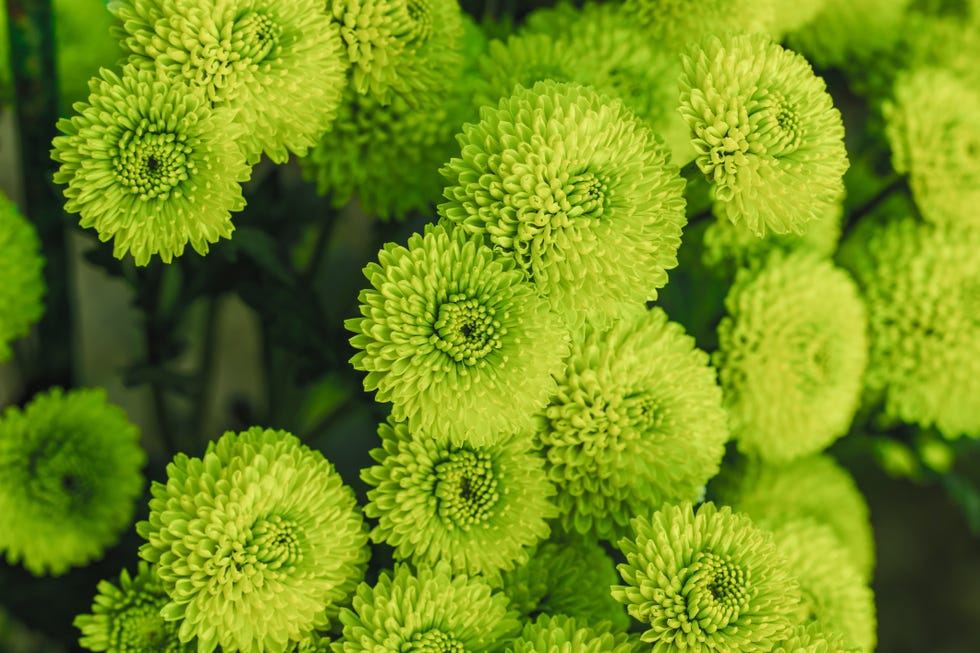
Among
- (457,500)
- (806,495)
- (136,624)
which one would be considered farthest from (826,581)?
(136,624)

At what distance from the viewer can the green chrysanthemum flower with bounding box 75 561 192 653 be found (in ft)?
1.36

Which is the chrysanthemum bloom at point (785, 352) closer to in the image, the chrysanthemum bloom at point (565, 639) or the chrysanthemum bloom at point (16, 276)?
the chrysanthemum bloom at point (565, 639)

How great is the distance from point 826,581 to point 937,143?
287 mm

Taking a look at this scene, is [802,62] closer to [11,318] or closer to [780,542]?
[780,542]

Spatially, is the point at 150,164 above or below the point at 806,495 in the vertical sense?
above

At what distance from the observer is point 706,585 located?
39 centimetres

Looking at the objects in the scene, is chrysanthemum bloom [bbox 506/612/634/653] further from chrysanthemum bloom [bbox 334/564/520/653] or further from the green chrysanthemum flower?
the green chrysanthemum flower

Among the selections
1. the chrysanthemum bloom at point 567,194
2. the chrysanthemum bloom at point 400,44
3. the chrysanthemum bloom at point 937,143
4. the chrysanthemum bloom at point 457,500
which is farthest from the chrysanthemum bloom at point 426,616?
the chrysanthemum bloom at point 937,143

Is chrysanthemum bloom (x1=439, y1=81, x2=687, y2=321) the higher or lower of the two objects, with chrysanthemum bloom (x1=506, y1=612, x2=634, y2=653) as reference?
higher

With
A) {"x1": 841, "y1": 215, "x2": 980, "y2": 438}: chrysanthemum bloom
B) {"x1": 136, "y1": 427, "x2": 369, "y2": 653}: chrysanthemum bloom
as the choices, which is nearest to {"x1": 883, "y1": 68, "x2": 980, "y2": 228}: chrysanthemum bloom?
{"x1": 841, "y1": 215, "x2": 980, "y2": 438}: chrysanthemum bloom

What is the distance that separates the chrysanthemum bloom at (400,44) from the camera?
427 mm

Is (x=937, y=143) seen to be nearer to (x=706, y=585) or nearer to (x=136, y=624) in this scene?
(x=706, y=585)

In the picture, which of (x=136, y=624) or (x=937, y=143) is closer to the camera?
(x=136, y=624)

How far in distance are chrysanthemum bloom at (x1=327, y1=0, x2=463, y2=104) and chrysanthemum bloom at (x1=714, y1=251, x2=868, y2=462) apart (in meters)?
0.21
